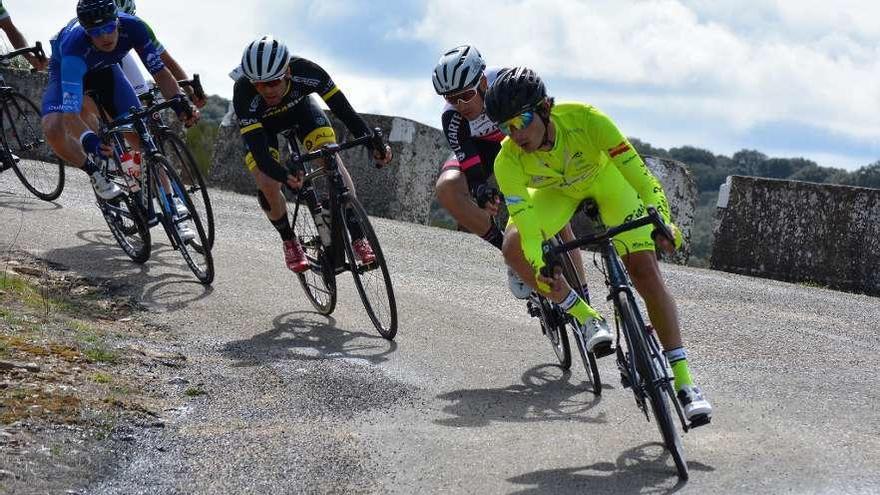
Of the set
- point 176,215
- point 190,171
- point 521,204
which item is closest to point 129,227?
point 176,215

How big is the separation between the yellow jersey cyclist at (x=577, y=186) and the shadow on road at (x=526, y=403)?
95cm

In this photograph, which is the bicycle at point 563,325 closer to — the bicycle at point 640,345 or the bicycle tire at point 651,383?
the bicycle at point 640,345

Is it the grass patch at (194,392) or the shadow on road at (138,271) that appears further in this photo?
the shadow on road at (138,271)

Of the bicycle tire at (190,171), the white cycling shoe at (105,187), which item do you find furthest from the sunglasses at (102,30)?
the white cycling shoe at (105,187)

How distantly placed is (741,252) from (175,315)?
786cm

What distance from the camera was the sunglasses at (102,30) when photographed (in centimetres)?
999

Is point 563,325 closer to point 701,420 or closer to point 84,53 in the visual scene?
point 701,420

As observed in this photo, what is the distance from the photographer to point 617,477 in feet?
19.4

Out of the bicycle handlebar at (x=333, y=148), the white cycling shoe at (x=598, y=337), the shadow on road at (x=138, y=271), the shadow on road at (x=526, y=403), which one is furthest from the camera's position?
the shadow on road at (x=138, y=271)

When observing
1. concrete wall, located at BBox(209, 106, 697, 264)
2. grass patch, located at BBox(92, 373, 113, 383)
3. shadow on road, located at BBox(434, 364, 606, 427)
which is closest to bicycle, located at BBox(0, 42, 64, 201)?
concrete wall, located at BBox(209, 106, 697, 264)

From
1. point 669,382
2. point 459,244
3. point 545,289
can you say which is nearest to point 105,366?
point 545,289

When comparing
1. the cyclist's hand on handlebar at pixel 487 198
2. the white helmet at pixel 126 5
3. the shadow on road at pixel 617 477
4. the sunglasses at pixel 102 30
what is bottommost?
the shadow on road at pixel 617 477

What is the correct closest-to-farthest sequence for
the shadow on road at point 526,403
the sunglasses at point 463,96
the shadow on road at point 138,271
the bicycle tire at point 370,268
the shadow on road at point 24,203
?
1. the shadow on road at point 526,403
2. the sunglasses at point 463,96
3. the bicycle tire at point 370,268
4. the shadow on road at point 138,271
5. the shadow on road at point 24,203

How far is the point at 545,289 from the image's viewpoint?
6242 millimetres
